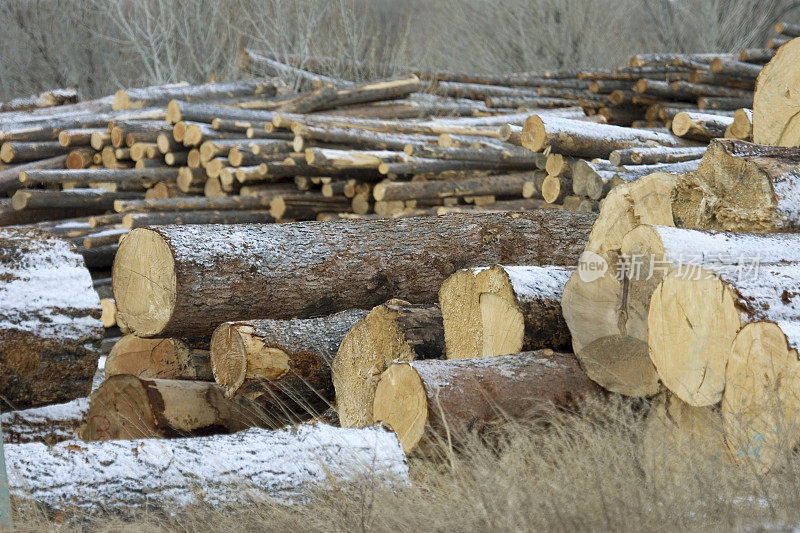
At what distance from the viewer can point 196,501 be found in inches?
122

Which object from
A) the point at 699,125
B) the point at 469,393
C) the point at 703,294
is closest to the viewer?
the point at 703,294

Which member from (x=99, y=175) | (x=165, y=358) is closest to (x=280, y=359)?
(x=165, y=358)

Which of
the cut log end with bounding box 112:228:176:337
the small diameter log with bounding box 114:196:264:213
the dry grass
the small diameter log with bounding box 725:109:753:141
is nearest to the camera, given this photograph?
the dry grass

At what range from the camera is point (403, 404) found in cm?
360

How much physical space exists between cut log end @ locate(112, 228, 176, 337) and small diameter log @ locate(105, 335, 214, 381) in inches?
13.7

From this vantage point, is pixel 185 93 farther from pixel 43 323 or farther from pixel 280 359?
pixel 43 323

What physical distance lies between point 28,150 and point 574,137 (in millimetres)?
6020

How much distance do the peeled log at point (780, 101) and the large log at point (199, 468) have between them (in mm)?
2746

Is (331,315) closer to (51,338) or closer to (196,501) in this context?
(51,338)

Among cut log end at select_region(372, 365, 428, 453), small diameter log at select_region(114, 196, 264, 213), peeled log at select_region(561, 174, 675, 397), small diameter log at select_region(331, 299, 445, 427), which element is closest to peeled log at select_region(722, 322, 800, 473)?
peeled log at select_region(561, 174, 675, 397)

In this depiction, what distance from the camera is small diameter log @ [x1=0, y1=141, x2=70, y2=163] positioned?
9266 mm

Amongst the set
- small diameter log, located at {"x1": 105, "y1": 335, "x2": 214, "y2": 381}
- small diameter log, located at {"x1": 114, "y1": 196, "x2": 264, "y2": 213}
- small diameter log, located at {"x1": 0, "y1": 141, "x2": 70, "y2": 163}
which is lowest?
small diameter log, located at {"x1": 105, "y1": 335, "x2": 214, "y2": 381}

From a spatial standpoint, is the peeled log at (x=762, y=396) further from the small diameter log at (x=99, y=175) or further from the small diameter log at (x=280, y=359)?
the small diameter log at (x=99, y=175)

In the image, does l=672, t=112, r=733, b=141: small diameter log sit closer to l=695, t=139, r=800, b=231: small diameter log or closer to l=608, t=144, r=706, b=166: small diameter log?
l=608, t=144, r=706, b=166: small diameter log
